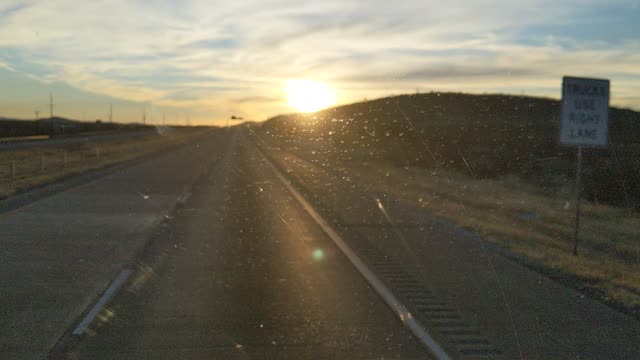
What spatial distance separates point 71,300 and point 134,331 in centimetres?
202

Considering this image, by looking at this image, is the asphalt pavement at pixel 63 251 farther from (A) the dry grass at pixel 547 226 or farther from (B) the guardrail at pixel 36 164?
(B) the guardrail at pixel 36 164

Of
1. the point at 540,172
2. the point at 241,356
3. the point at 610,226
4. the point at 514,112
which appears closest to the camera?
the point at 241,356

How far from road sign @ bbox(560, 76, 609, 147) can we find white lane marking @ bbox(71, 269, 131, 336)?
26.9 ft

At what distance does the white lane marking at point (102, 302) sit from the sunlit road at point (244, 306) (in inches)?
4.5

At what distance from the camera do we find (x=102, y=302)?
996 cm

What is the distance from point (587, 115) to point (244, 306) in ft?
27.4

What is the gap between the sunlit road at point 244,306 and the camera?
25.6ft

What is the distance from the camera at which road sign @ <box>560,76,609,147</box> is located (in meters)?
15.1

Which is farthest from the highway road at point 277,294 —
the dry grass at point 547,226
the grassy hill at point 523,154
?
the grassy hill at point 523,154

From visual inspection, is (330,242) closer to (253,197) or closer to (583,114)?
(583,114)

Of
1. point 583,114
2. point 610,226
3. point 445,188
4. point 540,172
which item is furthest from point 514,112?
point 583,114

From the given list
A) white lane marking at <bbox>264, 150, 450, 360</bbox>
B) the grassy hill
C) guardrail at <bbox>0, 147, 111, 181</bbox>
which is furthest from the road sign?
guardrail at <bbox>0, 147, 111, 181</bbox>

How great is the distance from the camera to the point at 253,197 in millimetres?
25922

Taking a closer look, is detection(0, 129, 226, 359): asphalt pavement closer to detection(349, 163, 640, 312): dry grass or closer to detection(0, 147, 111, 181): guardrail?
detection(349, 163, 640, 312): dry grass
